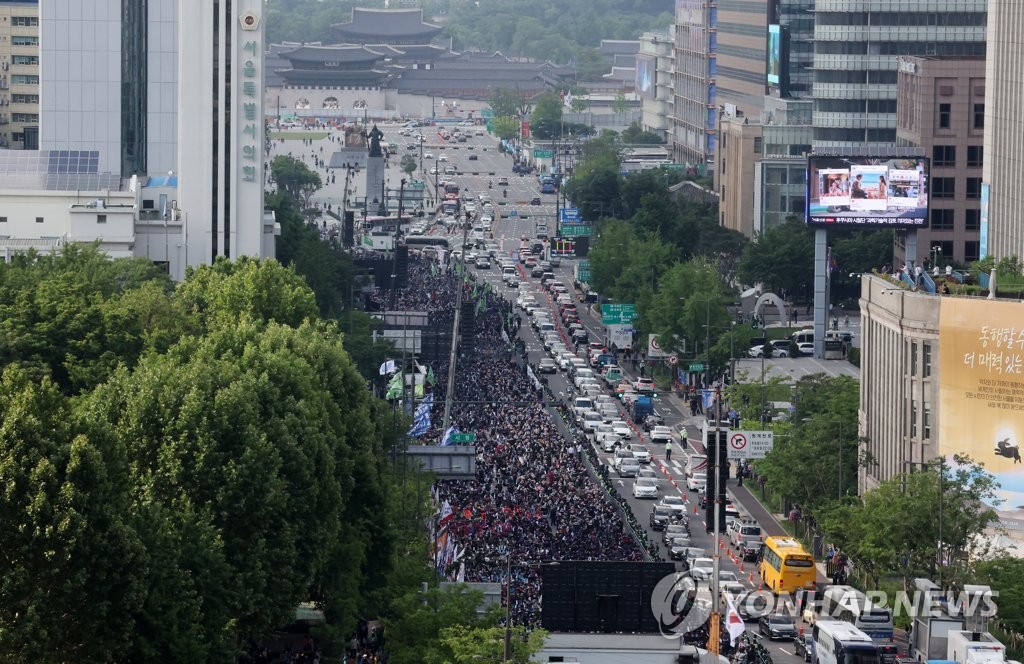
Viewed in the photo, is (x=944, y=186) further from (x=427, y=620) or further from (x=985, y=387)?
(x=427, y=620)

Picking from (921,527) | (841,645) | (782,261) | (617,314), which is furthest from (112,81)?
(841,645)

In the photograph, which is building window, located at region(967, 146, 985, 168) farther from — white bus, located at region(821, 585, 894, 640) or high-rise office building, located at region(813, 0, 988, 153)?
white bus, located at region(821, 585, 894, 640)

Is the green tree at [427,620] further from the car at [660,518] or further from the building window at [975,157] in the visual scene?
the building window at [975,157]

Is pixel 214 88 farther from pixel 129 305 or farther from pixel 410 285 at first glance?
pixel 410 285

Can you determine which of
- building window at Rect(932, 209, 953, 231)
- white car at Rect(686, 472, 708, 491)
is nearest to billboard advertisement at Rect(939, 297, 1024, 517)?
white car at Rect(686, 472, 708, 491)

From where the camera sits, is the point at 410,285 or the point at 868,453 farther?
the point at 410,285

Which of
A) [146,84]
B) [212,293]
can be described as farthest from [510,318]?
[212,293]

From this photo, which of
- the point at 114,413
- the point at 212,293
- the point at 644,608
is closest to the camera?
the point at 114,413
